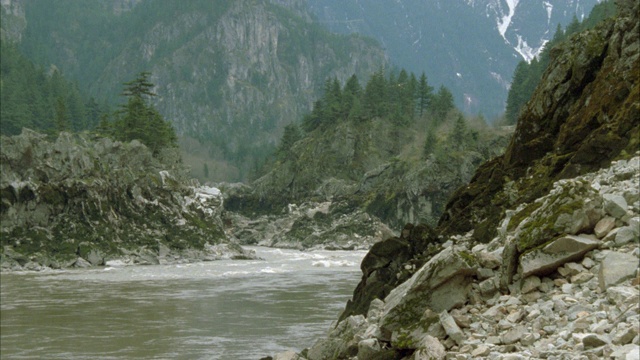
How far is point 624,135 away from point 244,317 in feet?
78.8

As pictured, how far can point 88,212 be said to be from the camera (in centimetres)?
7256

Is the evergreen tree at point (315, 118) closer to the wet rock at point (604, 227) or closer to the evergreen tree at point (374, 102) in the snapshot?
the evergreen tree at point (374, 102)

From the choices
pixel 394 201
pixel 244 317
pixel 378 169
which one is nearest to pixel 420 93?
pixel 378 169

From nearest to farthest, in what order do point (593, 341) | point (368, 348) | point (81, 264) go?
point (593, 341)
point (368, 348)
point (81, 264)

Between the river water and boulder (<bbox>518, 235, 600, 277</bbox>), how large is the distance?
15.9 meters

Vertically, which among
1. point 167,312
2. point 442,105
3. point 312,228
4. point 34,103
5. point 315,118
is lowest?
point 167,312

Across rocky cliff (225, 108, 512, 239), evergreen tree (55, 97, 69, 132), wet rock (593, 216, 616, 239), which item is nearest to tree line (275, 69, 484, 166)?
rocky cliff (225, 108, 512, 239)

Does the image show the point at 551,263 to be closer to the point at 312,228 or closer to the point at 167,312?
the point at 167,312

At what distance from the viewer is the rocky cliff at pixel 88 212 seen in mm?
67000

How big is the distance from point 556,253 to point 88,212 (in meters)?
67.7

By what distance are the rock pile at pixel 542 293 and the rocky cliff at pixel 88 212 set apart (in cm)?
5750

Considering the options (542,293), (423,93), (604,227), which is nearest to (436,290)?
(542,293)

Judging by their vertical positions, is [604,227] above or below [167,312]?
above

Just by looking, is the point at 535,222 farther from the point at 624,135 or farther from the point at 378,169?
the point at 378,169
